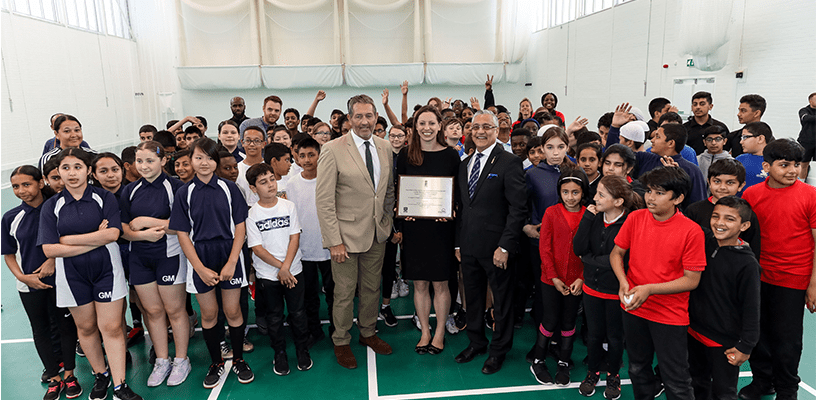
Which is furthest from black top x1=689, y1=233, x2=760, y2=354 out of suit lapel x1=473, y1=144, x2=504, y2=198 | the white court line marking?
the white court line marking

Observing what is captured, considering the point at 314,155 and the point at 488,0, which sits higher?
the point at 488,0

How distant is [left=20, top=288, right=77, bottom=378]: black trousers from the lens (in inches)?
133

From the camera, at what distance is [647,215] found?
2.74 meters

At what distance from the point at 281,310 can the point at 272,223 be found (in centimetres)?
78

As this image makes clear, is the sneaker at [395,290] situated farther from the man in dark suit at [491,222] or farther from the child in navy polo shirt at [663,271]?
the child in navy polo shirt at [663,271]

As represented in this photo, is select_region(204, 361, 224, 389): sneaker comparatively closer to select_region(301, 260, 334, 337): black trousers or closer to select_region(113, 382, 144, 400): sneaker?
select_region(113, 382, 144, 400): sneaker

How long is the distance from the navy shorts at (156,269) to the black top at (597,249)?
2.99 meters

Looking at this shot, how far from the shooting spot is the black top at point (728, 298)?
99.4 inches

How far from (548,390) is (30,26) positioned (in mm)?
13808

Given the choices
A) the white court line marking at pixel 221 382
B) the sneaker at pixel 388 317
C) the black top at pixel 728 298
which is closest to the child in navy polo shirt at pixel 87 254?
the white court line marking at pixel 221 382

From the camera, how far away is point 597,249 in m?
3.09

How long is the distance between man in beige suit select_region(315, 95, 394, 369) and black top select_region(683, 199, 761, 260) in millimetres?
2280

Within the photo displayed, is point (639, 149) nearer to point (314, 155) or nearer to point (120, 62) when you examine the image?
point (314, 155)

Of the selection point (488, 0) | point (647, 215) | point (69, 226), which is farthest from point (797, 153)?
point (488, 0)
